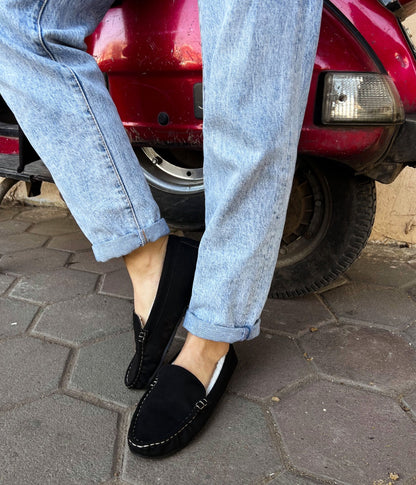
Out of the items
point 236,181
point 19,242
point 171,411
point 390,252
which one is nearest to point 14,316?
point 171,411

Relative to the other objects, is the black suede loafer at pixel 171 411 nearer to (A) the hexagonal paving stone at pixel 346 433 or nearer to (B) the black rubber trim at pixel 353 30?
(A) the hexagonal paving stone at pixel 346 433

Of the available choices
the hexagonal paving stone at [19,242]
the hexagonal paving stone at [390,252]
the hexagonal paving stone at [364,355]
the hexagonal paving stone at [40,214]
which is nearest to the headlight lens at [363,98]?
the hexagonal paving stone at [364,355]

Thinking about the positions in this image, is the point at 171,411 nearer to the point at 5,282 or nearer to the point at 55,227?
the point at 5,282

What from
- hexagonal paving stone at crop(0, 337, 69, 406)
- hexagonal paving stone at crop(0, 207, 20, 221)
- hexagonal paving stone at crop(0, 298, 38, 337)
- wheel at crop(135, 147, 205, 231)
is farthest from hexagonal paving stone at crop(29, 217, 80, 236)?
hexagonal paving stone at crop(0, 337, 69, 406)

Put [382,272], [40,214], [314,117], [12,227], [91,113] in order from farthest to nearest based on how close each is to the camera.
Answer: [40,214] < [12,227] < [382,272] < [314,117] < [91,113]

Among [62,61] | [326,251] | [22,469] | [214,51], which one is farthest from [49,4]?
[326,251]

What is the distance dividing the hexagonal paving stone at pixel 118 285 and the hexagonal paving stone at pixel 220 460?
0.70 metres

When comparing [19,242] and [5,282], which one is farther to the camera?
[19,242]

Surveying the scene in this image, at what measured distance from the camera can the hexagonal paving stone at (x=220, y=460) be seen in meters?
0.77

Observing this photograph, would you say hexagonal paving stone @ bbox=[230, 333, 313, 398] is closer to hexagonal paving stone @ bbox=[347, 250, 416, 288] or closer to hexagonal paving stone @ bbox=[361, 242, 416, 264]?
hexagonal paving stone @ bbox=[347, 250, 416, 288]

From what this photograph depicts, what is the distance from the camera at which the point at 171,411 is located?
0.86m

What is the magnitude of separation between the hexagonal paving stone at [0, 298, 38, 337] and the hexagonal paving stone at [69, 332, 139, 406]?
0.25m

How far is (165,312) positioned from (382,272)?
3.61ft

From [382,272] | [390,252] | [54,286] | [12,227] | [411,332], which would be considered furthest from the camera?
[12,227]
